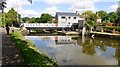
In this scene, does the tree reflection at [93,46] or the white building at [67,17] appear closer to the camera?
the tree reflection at [93,46]

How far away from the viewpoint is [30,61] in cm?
1010

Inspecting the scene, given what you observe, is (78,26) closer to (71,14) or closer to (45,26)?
(45,26)

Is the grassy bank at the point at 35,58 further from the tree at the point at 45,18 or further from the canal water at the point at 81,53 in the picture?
the tree at the point at 45,18

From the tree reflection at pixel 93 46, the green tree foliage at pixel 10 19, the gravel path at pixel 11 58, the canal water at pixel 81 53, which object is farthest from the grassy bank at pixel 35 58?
the green tree foliage at pixel 10 19

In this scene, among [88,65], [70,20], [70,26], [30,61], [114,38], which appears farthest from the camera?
[70,20]

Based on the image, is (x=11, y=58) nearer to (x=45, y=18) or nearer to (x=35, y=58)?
(x=35, y=58)

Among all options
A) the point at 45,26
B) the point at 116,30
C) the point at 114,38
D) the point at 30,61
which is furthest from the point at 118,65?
the point at 45,26

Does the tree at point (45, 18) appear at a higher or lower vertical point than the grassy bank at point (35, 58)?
higher

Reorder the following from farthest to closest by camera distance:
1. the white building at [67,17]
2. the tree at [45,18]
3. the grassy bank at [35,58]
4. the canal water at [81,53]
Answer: the tree at [45,18], the white building at [67,17], the canal water at [81,53], the grassy bank at [35,58]

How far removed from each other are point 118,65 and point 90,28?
31913 mm

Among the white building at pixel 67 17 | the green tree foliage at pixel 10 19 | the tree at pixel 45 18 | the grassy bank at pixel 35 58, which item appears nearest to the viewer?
the grassy bank at pixel 35 58

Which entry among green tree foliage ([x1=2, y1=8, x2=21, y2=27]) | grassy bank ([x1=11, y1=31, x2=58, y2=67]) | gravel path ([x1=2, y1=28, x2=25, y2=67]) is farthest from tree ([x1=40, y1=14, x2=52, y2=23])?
gravel path ([x1=2, y1=28, x2=25, y2=67])

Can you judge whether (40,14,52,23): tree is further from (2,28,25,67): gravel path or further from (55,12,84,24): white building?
(2,28,25,67): gravel path

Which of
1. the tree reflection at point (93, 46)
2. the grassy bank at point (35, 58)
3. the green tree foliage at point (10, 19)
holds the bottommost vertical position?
the tree reflection at point (93, 46)
